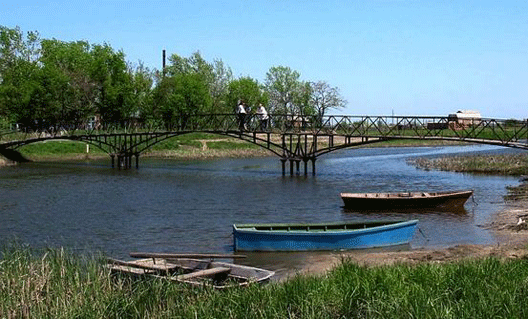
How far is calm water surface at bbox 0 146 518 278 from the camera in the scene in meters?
26.8

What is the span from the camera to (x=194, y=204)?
1535 inches

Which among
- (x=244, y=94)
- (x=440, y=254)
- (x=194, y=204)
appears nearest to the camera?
(x=440, y=254)

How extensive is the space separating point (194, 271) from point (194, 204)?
871 inches

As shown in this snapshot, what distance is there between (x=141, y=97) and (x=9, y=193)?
194 ft

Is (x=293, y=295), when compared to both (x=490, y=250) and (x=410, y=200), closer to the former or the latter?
(x=490, y=250)

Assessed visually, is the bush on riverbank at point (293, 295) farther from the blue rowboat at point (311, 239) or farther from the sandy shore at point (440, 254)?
the blue rowboat at point (311, 239)

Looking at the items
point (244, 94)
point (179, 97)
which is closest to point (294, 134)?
point (179, 97)

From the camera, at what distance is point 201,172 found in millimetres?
62750

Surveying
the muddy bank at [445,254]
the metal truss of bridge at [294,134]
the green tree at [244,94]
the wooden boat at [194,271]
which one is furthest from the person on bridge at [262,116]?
the green tree at [244,94]

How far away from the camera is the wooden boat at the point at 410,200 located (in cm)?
3419

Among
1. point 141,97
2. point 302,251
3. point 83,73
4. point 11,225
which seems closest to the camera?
point 302,251

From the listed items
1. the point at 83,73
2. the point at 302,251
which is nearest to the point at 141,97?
the point at 83,73

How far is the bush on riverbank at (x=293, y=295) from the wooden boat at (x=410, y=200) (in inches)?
745

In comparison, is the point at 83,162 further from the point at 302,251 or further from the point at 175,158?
the point at 302,251
